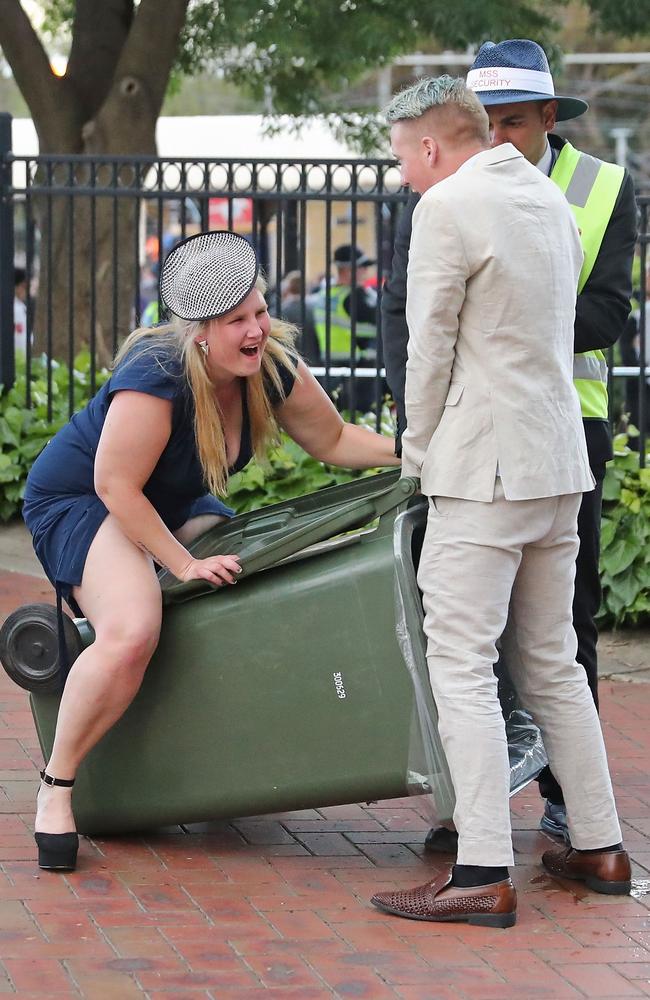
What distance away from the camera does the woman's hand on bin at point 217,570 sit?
357cm

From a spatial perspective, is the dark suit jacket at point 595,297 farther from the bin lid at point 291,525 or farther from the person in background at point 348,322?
the person in background at point 348,322

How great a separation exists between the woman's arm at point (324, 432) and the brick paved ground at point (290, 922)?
1.01 metres

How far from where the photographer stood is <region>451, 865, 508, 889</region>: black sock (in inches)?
133

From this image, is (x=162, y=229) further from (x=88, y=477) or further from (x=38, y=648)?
(x=38, y=648)

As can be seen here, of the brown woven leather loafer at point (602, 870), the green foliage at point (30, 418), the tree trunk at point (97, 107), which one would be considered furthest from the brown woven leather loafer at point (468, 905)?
the tree trunk at point (97, 107)

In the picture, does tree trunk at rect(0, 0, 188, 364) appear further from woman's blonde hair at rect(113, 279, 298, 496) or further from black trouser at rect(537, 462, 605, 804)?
black trouser at rect(537, 462, 605, 804)

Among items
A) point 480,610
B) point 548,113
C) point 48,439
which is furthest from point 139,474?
point 48,439

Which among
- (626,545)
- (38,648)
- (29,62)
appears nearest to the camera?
(38,648)

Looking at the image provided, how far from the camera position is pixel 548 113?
3766 mm

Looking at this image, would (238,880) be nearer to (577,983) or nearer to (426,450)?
(577,983)

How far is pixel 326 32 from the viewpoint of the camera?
10.0m

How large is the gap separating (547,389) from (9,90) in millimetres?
51118

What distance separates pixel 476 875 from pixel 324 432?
1.27 m

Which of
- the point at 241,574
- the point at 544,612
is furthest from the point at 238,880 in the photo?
the point at 544,612
